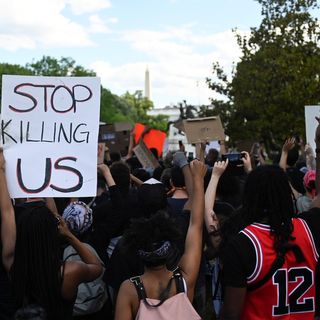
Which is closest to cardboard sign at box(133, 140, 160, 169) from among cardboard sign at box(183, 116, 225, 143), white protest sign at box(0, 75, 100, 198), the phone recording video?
cardboard sign at box(183, 116, 225, 143)

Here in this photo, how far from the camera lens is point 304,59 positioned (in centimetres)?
2119

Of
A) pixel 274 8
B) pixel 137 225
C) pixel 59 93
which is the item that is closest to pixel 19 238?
pixel 137 225

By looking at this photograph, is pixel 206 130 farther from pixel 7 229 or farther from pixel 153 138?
pixel 153 138

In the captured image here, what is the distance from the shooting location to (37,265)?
3186 mm

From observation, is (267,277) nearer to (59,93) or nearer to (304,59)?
(59,93)

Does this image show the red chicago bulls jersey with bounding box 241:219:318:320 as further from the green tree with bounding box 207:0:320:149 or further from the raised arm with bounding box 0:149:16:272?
the green tree with bounding box 207:0:320:149

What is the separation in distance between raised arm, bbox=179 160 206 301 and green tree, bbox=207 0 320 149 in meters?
17.5

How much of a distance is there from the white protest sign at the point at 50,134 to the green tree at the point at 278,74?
55.7ft

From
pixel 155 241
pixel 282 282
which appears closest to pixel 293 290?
pixel 282 282

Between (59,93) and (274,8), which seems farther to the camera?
(274,8)

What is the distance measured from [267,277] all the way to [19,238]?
4.19ft

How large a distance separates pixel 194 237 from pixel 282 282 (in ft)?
1.83

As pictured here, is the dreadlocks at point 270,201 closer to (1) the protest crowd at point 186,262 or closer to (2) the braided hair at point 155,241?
(1) the protest crowd at point 186,262

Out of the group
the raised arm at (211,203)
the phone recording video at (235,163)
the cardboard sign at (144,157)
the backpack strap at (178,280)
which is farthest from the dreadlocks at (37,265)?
the cardboard sign at (144,157)
